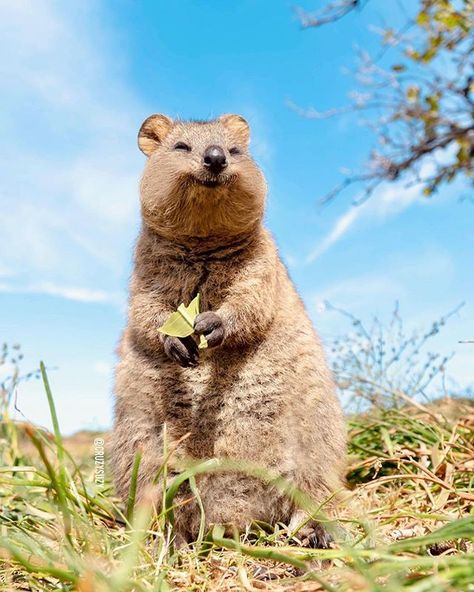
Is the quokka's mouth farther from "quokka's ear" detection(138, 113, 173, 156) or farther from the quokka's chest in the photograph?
"quokka's ear" detection(138, 113, 173, 156)

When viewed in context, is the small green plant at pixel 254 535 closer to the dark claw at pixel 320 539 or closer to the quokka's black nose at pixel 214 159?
the dark claw at pixel 320 539

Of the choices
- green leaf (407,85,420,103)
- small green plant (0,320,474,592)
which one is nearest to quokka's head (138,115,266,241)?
small green plant (0,320,474,592)

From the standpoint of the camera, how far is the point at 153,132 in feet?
15.7

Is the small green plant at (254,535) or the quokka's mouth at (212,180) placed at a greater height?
the quokka's mouth at (212,180)

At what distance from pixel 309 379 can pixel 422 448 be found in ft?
4.83

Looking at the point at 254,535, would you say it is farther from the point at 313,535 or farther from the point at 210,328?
the point at 210,328

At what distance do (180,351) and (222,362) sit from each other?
299 millimetres

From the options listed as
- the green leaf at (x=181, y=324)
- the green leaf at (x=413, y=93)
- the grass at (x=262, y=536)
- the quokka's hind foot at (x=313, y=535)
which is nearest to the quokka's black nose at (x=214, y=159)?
the green leaf at (x=181, y=324)

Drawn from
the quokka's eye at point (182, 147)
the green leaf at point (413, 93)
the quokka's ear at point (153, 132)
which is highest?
the green leaf at point (413, 93)

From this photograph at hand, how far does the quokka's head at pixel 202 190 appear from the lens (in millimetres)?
3986

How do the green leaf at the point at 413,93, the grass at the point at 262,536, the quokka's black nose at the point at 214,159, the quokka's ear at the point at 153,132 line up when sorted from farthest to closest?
the green leaf at the point at 413,93 → the quokka's ear at the point at 153,132 → the quokka's black nose at the point at 214,159 → the grass at the point at 262,536

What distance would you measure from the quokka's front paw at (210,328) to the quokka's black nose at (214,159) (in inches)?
35.3

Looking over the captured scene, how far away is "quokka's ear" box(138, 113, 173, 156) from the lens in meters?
4.75

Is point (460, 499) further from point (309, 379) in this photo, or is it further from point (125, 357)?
point (125, 357)
